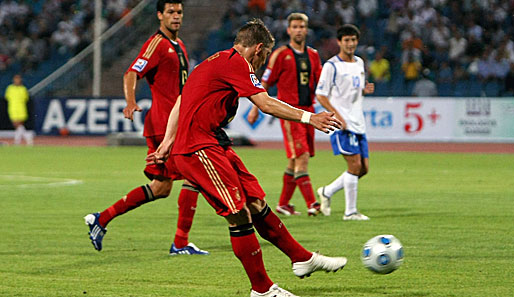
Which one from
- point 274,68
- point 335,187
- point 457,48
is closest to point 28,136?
point 457,48

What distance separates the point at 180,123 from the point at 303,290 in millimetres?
1465

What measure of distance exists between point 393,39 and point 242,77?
982 inches

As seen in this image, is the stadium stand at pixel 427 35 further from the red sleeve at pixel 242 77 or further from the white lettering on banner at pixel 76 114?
the red sleeve at pixel 242 77

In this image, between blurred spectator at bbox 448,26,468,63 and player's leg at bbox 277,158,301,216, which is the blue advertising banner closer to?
blurred spectator at bbox 448,26,468,63

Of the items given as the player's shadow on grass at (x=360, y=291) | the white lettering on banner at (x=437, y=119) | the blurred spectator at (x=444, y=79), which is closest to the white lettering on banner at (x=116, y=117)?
the white lettering on banner at (x=437, y=119)

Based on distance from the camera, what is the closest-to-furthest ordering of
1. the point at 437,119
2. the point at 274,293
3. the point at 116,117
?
the point at 274,293 → the point at 437,119 → the point at 116,117

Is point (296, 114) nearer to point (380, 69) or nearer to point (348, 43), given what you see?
point (348, 43)

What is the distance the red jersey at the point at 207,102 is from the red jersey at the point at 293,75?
18.3ft

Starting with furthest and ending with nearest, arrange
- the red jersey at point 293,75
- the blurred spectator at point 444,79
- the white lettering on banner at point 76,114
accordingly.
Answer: the white lettering on banner at point 76,114
the blurred spectator at point 444,79
the red jersey at point 293,75

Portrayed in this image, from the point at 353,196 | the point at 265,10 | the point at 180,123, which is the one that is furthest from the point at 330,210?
the point at 265,10

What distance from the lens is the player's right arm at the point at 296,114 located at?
5770 mm

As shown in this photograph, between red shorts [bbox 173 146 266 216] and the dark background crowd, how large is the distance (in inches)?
846

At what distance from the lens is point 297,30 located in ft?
38.7

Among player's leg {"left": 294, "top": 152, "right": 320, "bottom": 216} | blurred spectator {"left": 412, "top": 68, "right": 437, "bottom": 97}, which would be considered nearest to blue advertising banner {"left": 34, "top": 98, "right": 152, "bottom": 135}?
blurred spectator {"left": 412, "top": 68, "right": 437, "bottom": 97}
